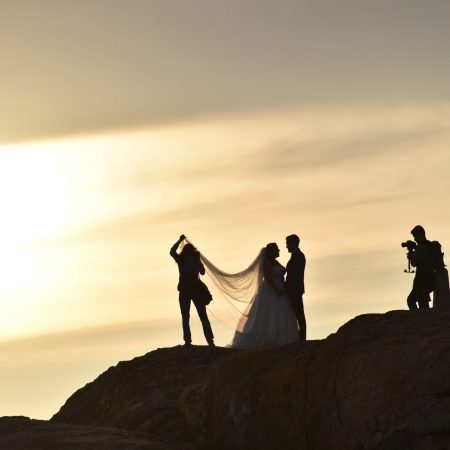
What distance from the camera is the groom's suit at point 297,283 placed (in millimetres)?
29591

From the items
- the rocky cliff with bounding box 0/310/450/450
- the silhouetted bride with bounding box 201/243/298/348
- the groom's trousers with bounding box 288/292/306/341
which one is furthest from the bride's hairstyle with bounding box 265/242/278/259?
the rocky cliff with bounding box 0/310/450/450

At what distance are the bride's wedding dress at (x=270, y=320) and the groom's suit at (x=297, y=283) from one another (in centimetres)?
20

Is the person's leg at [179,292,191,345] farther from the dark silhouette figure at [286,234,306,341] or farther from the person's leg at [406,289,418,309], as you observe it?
the person's leg at [406,289,418,309]

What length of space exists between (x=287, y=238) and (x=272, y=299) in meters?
2.02

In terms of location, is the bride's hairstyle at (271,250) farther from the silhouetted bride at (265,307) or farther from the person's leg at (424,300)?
the person's leg at (424,300)

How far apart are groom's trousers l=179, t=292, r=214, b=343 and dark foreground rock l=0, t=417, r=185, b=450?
16.4 ft

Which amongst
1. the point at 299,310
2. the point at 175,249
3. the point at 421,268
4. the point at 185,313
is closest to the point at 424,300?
the point at 421,268

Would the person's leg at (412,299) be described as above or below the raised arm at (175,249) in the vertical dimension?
below

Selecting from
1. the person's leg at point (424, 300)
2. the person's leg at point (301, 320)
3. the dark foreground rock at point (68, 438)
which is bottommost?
the dark foreground rock at point (68, 438)

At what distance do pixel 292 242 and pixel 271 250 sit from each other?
49.2 inches

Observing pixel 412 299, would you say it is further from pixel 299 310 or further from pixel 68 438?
pixel 68 438

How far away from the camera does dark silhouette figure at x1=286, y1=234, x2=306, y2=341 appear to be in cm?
2939

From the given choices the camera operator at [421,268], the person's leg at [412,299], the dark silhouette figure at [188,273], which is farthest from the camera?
the dark silhouette figure at [188,273]

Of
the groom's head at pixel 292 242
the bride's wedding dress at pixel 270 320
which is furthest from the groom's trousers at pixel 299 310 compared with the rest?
the groom's head at pixel 292 242
